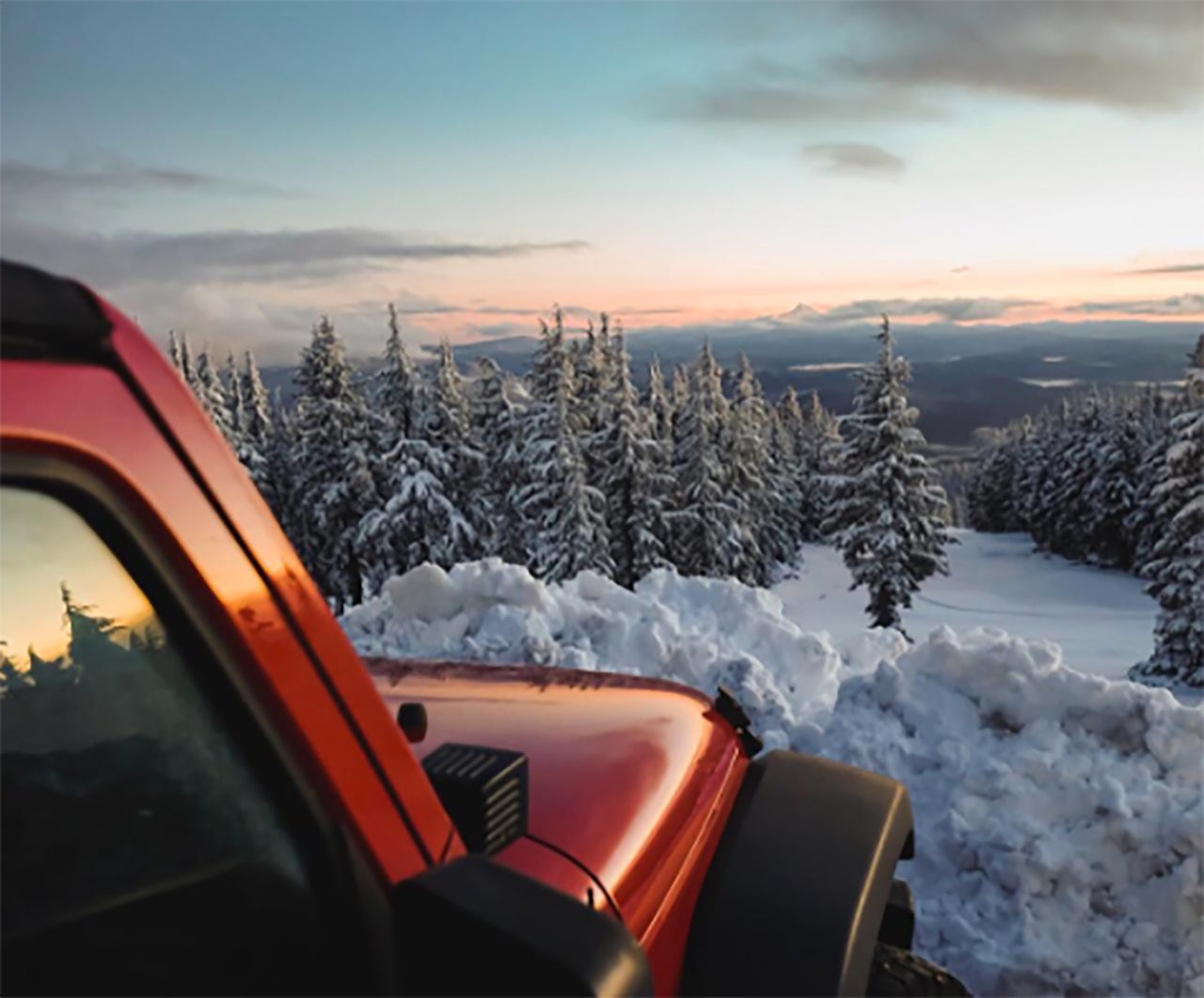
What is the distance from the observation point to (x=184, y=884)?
112 centimetres

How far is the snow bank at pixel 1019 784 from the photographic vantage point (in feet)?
13.2

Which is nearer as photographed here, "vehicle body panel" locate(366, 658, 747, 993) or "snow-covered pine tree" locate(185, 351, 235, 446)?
"vehicle body panel" locate(366, 658, 747, 993)

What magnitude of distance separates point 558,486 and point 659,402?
28.2 metres

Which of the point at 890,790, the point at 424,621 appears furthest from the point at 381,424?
the point at 890,790

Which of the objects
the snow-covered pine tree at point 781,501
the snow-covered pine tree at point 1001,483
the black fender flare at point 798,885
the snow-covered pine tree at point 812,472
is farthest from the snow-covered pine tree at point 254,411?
the snow-covered pine tree at point 1001,483

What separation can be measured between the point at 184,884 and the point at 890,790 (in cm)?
166

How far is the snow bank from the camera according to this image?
4.03 meters

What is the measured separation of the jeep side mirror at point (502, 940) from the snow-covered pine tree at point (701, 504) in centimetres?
4055

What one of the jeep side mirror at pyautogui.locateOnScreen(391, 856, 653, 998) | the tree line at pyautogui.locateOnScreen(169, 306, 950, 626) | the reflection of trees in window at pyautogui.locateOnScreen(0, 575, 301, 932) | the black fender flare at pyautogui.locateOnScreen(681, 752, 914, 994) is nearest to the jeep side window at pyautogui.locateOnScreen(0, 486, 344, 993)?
the reflection of trees in window at pyautogui.locateOnScreen(0, 575, 301, 932)

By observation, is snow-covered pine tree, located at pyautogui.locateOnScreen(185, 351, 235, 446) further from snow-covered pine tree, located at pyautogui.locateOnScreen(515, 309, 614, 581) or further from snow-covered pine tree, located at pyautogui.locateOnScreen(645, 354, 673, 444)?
snow-covered pine tree, located at pyautogui.locateOnScreen(645, 354, 673, 444)

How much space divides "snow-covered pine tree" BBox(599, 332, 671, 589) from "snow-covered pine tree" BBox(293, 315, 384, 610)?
9965 millimetres

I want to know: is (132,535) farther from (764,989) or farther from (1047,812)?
(1047,812)

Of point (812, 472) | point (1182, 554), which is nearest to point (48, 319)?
point (1182, 554)

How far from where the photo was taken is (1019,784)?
471cm
